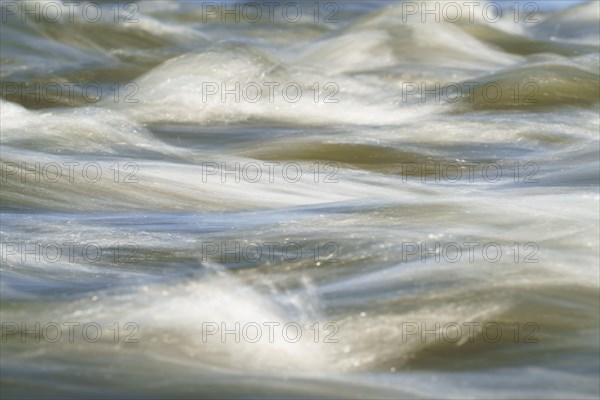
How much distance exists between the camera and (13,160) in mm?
4012

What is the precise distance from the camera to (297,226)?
10.7 ft

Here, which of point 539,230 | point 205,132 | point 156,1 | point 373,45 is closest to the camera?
point 539,230

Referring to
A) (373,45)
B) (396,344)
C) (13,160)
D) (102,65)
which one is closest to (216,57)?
(102,65)

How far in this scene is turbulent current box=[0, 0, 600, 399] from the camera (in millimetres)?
2264

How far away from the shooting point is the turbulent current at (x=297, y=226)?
226cm

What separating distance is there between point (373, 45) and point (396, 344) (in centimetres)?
543

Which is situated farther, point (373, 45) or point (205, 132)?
point (373, 45)

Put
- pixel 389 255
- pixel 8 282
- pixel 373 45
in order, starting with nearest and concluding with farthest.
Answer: pixel 8 282, pixel 389 255, pixel 373 45

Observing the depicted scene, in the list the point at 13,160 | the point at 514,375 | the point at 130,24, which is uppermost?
the point at 130,24

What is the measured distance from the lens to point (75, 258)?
9.63 ft

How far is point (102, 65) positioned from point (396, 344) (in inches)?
195

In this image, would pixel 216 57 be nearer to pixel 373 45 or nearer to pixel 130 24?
pixel 373 45

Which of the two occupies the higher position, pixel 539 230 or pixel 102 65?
pixel 102 65

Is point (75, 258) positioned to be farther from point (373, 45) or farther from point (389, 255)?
point (373, 45)
